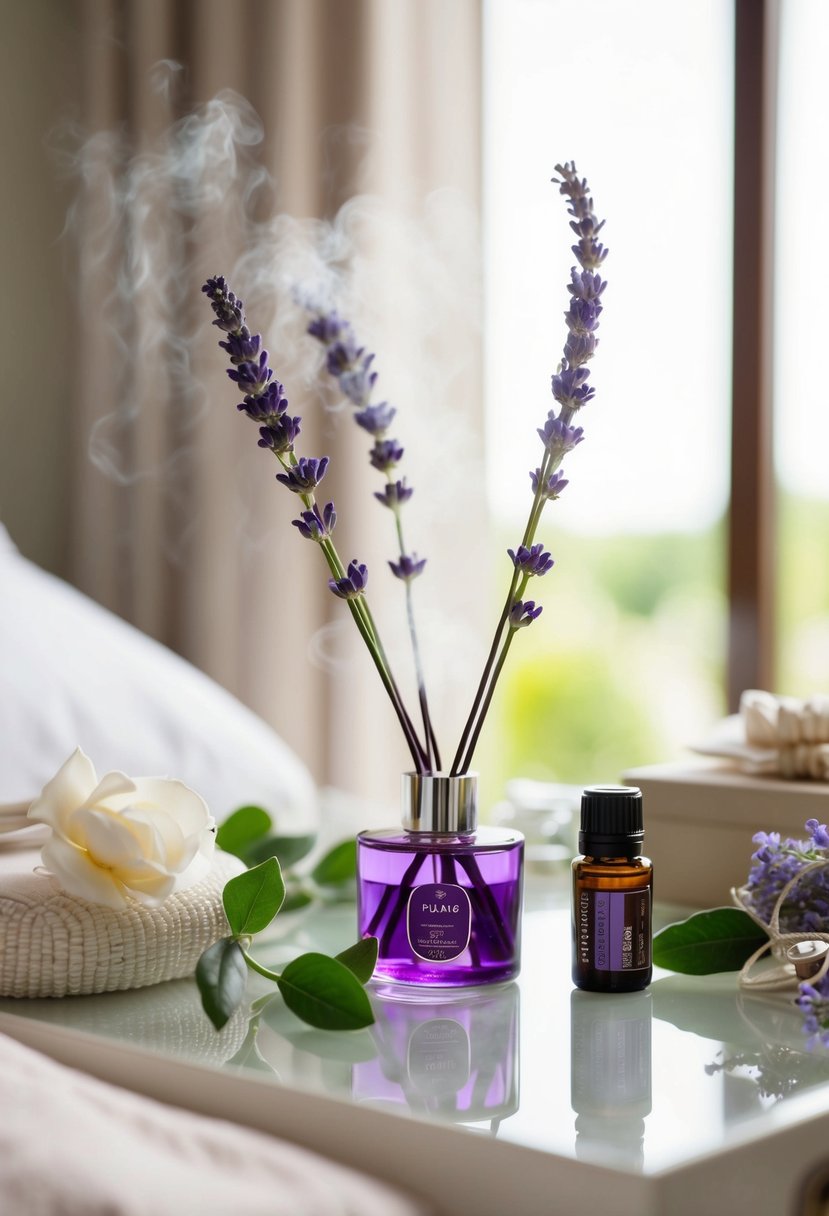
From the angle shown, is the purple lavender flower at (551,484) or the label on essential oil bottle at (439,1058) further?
the purple lavender flower at (551,484)

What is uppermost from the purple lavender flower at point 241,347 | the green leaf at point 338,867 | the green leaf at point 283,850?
the purple lavender flower at point 241,347

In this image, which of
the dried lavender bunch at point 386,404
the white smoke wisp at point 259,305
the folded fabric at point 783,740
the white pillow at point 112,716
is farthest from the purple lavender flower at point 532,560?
the white smoke wisp at point 259,305

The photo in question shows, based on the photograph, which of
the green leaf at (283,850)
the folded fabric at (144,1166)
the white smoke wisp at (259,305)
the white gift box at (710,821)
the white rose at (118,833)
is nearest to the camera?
the folded fabric at (144,1166)

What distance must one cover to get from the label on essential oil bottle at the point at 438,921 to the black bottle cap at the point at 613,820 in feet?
0.27

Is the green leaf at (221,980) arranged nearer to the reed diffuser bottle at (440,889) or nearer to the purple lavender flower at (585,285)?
the reed diffuser bottle at (440,889)

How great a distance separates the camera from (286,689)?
1.98m

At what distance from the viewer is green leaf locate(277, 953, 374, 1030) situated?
2.10 ft

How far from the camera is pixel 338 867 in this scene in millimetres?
1017

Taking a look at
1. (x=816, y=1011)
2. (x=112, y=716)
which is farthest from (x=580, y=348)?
(x=112, y=716)

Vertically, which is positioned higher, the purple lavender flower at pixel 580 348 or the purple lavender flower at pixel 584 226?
the purple lavender flower at pixel 584 226

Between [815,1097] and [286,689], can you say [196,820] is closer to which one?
[815,1097]

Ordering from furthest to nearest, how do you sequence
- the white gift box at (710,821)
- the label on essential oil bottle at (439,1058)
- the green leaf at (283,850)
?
the green leaf at (283,850) → the white gift box at (710,821) → the label on essential oil bottle at (439,1058)

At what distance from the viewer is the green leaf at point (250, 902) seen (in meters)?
0.69

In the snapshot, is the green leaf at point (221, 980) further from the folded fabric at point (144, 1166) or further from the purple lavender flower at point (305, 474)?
the purple lavender flower at point (305, 474)
